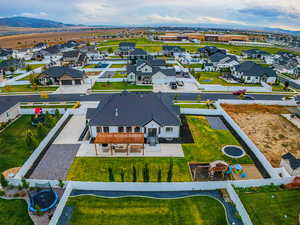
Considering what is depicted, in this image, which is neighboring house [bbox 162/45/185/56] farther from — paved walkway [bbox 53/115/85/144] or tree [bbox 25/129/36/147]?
tree [bbox 25/129/36/147]

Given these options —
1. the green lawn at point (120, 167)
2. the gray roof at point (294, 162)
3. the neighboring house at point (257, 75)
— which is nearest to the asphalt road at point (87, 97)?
the neighboring house at point (257, 75)

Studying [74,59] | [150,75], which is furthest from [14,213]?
[74,59]

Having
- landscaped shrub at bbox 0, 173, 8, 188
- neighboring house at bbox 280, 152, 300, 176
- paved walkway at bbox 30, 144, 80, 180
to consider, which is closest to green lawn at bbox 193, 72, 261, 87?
neighboring house at bbox 280, 152, 300, 176

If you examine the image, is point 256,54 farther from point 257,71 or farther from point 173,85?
point 173,85

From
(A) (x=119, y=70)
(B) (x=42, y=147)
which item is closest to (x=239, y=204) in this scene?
(B) (x=42, y=147)

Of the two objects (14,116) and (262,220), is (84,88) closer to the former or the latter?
(14,116)

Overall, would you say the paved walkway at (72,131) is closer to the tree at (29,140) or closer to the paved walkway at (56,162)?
the paved walkway at (56,162)
